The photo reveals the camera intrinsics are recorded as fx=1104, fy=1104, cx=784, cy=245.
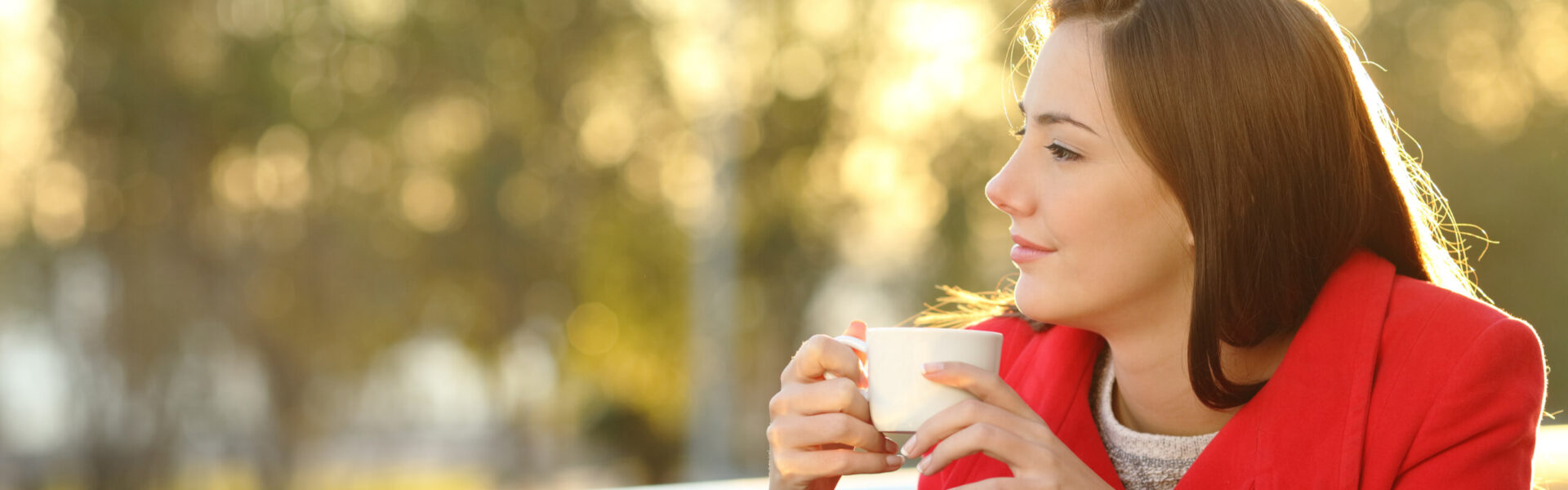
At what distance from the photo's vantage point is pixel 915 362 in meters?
0.93

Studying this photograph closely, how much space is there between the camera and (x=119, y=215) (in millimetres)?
8422

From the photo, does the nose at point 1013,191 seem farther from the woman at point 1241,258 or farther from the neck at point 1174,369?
the neck at point 1174,369

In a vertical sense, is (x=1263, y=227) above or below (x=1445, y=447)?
above

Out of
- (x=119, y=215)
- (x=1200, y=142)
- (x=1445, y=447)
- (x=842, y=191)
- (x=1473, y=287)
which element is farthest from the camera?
(x=842, y=191)

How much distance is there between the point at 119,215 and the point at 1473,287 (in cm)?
922

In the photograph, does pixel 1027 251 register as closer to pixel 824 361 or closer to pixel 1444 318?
pixel 824 361

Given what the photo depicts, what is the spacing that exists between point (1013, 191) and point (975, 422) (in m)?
0.29

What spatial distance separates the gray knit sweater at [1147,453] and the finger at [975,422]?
33 cm

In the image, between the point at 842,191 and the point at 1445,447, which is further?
the point at 842,191

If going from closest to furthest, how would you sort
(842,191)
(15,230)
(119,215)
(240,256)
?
1. (15,230)
2. (119,215)
3. (240,256)
4. (842,191)

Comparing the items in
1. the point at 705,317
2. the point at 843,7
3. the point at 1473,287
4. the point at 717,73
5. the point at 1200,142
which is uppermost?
the point at 843,7

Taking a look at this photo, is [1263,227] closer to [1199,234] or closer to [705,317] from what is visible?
[1199,234]

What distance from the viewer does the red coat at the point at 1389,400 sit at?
3.09 ft

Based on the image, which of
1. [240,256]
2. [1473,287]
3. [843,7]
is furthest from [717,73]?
[1473,287]
